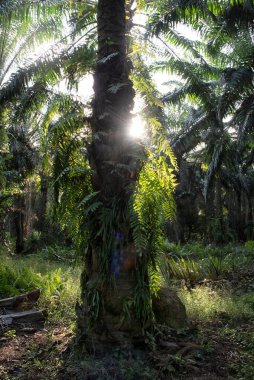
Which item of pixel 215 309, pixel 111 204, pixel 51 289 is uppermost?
pixel 111 204

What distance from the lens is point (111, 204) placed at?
4902mm

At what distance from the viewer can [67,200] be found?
522 cm

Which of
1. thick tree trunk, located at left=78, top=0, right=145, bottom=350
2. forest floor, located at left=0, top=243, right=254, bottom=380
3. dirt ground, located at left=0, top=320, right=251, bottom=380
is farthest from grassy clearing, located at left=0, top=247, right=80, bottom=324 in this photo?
thick tree trunk, located at left=78, top=0, right=145, bottom=350

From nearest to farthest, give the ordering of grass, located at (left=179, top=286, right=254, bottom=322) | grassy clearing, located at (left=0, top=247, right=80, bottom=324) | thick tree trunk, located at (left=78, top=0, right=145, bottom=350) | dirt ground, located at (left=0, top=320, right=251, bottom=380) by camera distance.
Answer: dirt ground, located at (left=0, top=320, right=251, bottom=380), thick tree trunk, located at (left=78, top=0, right=145, bottom=350), grass, located at (left=179, top=286, right=254, bottom=322), grassy clearing, located at (left=0, top=247, right=80, bottom=324)

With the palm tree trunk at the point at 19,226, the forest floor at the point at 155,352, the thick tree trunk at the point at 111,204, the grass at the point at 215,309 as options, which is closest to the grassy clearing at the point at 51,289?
the forest floor at the point at 155,352

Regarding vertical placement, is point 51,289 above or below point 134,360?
above

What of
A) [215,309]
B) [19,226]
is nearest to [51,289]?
[215,309]

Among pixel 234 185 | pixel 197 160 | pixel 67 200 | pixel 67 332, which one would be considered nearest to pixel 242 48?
pixel 67 200

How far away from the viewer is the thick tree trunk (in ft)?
15.4

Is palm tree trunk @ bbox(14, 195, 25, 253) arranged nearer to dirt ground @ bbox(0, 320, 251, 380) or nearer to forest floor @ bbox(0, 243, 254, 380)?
forest floor @ bbox(0, 243, 254, 380)

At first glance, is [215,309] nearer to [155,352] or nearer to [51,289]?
[155,352]

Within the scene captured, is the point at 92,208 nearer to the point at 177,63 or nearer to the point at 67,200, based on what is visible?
the point at 67,200

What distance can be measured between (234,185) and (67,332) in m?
24.6

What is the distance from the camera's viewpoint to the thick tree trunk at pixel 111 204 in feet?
15.4
